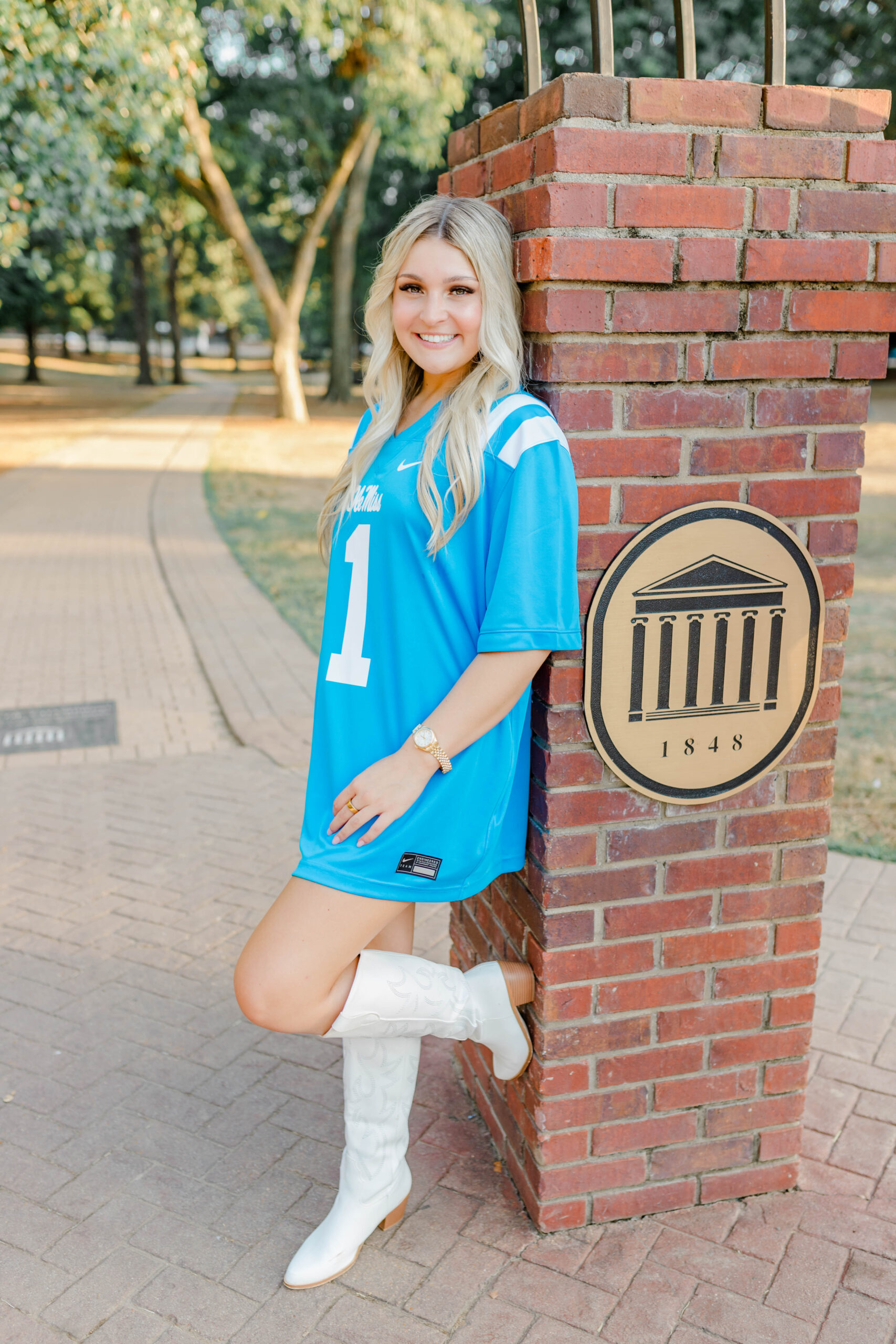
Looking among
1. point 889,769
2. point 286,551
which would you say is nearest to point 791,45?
point 286,551

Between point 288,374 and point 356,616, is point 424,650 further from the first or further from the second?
point 288,374

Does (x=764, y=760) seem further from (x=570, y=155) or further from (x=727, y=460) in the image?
(x=570, y=155)

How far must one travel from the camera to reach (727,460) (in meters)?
2.19

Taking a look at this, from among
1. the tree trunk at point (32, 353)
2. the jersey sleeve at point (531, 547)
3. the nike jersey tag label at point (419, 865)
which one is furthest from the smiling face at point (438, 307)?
the tree trunk at point (32, 353)

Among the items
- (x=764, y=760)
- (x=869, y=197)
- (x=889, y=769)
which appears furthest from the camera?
(x=889, y=769)

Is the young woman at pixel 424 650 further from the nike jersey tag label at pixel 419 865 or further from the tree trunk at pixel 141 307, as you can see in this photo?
the tree trunk at pixel 141 307

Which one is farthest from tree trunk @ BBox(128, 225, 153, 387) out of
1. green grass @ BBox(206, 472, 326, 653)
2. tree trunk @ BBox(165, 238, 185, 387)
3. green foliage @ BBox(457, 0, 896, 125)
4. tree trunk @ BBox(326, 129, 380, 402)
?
green grass @ BBox(206, 472, 326, 653)

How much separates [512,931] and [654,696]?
0.68 m

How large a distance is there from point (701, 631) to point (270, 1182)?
164 centimetres

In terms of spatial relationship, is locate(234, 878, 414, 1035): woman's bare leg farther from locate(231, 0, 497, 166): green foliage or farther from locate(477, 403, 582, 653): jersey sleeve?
locate(231, 0, 497, 166): green foliage

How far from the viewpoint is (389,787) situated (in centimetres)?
197

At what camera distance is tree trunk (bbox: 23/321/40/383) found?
39406mm

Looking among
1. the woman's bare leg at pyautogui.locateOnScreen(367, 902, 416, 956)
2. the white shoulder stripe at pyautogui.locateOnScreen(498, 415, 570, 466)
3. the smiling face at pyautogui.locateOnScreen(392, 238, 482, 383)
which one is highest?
the smiling face at pyautogui.locateOnScreen(392, 238, 482, 383)

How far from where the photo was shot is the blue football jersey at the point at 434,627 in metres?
1.92
